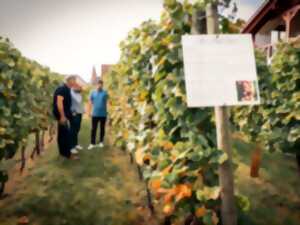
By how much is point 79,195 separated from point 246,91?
4.07 meters

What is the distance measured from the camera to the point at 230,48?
2881mm

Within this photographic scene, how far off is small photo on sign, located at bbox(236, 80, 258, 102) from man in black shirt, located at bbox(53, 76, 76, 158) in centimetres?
535

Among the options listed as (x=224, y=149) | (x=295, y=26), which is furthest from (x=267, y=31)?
(x=224, y=149)

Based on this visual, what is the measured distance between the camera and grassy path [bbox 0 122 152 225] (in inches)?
208

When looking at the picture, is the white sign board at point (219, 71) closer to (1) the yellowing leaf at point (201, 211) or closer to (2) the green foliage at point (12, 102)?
(1) the yellowing leaf at point (201, 211)

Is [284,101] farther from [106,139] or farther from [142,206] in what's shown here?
[106,139]

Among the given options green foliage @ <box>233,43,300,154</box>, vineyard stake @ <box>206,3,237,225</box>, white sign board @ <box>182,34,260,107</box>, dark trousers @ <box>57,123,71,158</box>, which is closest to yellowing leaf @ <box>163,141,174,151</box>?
vineyard stake @ <box>206,3,237,225</box>

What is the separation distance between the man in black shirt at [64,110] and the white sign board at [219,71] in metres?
5.22

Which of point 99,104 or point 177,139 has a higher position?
point 99,104

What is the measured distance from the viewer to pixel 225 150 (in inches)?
120

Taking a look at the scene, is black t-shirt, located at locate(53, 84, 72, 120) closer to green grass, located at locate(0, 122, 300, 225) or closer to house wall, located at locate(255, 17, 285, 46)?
green grass, located at locate(0, 122, 300, 225)

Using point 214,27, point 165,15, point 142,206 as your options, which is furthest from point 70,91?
point 214,27

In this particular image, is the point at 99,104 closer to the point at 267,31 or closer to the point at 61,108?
the point at 61,108

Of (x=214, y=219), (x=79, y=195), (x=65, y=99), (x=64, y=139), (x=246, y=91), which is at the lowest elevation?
(x=79, y=195)
